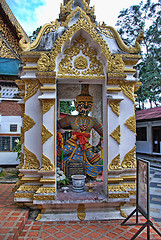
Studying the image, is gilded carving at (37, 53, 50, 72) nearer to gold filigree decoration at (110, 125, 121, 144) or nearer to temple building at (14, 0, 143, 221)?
temple building at (14, 0, 143, 221)

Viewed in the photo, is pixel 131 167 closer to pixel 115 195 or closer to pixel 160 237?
pixel 115 195

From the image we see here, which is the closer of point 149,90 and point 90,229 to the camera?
point 90,229

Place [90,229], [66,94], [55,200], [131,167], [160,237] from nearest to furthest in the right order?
[160,237] → [90,229] → [55,200] → [131,167] → [66,94]

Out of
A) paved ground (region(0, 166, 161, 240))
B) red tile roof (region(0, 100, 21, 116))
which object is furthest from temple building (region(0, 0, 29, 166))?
paved ground (region(0, 166, 161, 240))

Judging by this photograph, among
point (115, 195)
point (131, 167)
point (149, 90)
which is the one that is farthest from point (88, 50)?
point (149, 90)

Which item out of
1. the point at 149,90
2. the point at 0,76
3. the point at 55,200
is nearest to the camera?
the point at 55,200

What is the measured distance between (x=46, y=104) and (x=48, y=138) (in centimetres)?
74

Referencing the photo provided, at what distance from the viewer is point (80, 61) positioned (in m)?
4.85

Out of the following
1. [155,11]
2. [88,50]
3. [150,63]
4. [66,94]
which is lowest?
[66,94]

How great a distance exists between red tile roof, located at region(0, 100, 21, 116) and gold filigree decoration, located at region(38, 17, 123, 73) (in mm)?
10418

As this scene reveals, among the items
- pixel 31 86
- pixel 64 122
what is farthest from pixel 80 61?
pixel 64 122

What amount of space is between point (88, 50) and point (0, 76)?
10.7m

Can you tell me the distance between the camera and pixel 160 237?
383 centimetres

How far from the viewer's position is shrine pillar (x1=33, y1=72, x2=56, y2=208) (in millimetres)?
4441
